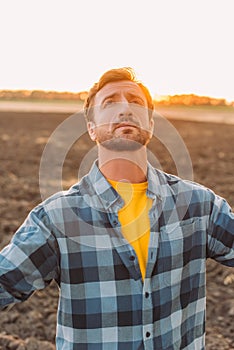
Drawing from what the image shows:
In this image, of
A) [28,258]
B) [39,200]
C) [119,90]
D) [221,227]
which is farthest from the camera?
[39,200]

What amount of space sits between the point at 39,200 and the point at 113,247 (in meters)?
6.70

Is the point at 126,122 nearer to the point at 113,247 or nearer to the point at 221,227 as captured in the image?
the point at 113,247

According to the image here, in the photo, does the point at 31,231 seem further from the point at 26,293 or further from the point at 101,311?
the point at 101,311

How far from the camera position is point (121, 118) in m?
2.00

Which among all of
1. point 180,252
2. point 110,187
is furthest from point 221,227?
point 110,187

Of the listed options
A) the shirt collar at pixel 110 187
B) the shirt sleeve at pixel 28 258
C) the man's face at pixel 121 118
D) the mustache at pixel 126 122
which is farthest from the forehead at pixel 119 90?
the shirt sleeve at pixel 28 258

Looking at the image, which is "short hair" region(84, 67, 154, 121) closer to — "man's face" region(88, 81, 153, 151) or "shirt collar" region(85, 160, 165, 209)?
"man's face" region(88, 81, 153, 151)

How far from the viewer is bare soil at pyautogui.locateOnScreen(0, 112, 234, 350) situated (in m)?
4.29

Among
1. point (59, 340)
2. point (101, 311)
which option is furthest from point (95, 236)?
point (59, 340)

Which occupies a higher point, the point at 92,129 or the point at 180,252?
the point at 92,129

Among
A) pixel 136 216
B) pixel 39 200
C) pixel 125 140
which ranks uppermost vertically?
pixel 125 140

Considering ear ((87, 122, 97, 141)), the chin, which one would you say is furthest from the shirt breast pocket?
ear ((87, 122, 97, 141))

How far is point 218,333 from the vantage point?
4.43 m

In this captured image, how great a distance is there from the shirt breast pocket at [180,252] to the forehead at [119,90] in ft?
1.68
